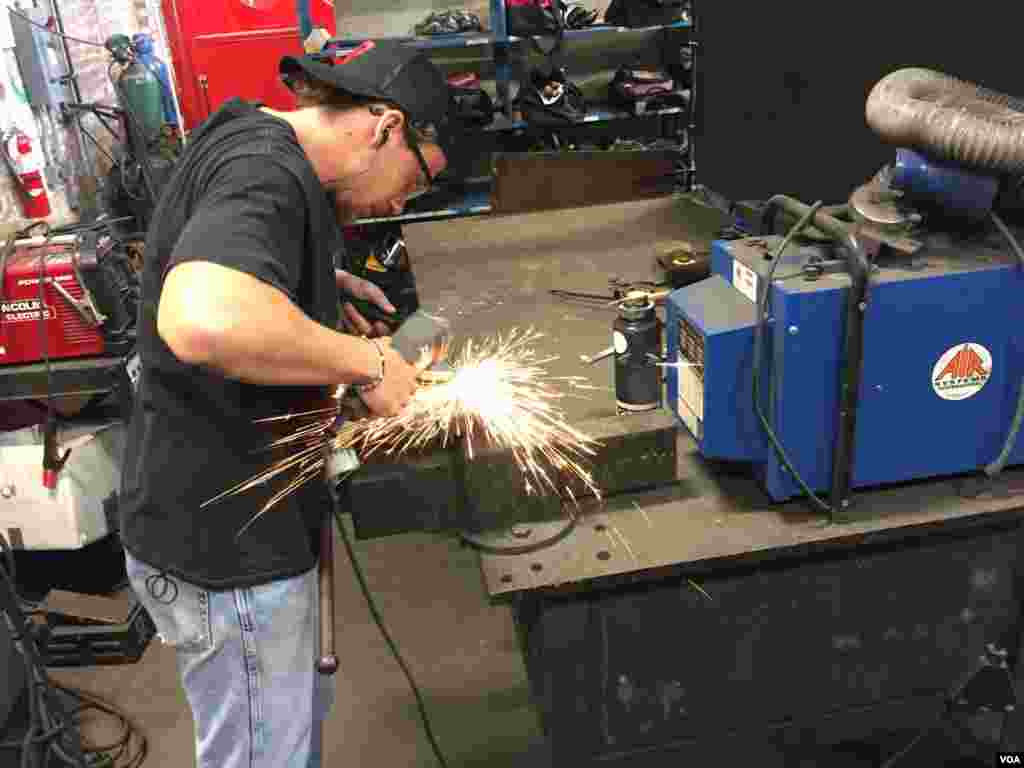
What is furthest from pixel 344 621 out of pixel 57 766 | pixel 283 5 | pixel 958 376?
pixel 283 5

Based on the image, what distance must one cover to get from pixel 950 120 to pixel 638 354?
596mm

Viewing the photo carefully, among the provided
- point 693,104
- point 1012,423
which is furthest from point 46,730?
point 693,104

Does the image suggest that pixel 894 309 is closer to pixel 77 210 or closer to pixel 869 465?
pixel 869 465

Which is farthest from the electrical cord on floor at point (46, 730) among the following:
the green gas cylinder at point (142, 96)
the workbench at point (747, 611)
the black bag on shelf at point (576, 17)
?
the black bag on shelf at point (576, 17)

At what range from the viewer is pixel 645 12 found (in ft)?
14.3

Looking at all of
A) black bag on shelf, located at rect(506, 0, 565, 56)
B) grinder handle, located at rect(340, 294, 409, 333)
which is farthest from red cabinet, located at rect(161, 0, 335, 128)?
grinder handle, located at rect(340, 294, 409, 333)

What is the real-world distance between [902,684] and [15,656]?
2312 mm

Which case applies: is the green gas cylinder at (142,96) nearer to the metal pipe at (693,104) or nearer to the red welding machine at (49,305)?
the red welding machine at (49,305)

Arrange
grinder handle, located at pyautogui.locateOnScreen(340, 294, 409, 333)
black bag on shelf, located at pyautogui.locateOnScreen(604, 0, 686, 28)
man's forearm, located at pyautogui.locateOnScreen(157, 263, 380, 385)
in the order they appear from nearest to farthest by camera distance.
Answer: man's forearm, located at pyautogui.locateOnScreen(157, 263, 380, 385)
grinder handle, located at pyautogui.locateOnScreen(340, 294, 409, 333)
black bag on shelf, located at pyautogui.locateOnScreen(604, 0, 686, 28)

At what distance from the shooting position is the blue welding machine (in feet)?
4.10

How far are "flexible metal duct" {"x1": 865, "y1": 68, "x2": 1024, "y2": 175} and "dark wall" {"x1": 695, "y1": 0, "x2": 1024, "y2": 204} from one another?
44.8 inches

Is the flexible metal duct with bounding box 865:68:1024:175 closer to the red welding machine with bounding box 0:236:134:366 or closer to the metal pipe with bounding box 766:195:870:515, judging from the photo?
the metal pipe with bounding box 766:195:870:515

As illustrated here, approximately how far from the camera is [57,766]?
225 centimetres

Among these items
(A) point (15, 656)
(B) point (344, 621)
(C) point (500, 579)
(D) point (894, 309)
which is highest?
(D) point (894, 309)
